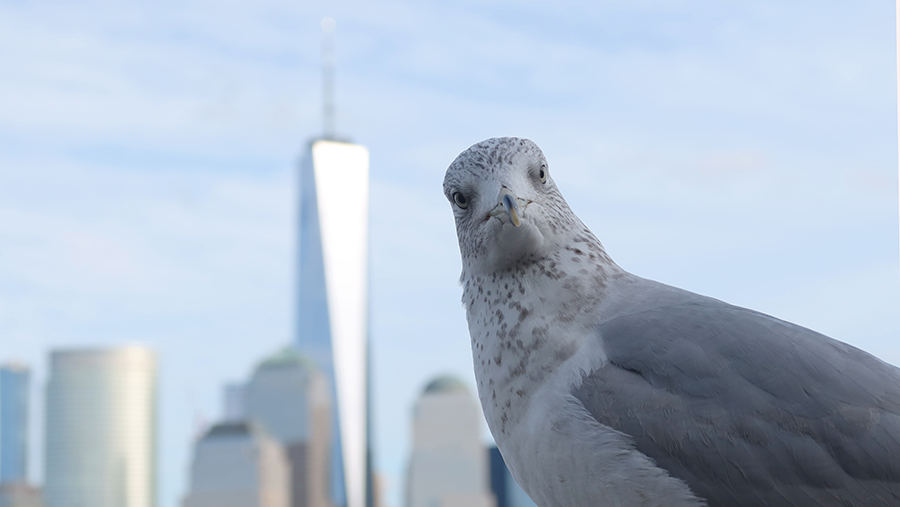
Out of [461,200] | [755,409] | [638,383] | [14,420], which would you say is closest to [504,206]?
[461,200]

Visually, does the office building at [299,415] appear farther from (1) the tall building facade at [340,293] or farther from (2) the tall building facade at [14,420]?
(2) the tall building facade at [14,420]

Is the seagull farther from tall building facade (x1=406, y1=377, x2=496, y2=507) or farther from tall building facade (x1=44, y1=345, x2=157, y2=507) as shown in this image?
tall building facade (x1=44, y1=345, x2=157, y2=507)

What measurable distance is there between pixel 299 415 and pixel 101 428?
21660 millimetres

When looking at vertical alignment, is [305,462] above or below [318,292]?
below

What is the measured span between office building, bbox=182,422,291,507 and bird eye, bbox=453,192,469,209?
8237 cm

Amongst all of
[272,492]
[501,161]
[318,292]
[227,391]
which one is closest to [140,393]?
[227,391]

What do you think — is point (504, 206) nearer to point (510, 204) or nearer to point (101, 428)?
point (510, 204)

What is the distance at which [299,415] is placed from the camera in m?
84.4

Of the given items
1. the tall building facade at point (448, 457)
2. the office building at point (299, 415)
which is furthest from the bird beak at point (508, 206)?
the office building at point (299, 415)

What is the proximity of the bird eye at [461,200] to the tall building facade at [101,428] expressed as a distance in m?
93.4

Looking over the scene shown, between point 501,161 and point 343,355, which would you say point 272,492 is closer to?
point 343,355

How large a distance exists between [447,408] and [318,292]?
16.6 meters

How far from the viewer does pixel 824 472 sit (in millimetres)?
1385

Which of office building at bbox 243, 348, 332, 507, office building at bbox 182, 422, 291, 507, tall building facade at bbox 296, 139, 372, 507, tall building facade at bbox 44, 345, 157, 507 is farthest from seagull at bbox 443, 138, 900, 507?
tall building facade at bbox 44, 345, 157, 507
